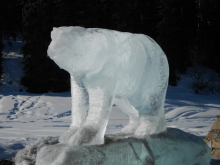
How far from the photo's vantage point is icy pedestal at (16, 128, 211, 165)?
167 centimetres

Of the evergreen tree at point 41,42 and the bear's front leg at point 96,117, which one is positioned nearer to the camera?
the bear's front leg at point 96,117

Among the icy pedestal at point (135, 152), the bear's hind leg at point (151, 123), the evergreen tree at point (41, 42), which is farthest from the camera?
the evergreen tree at point (41, 42)

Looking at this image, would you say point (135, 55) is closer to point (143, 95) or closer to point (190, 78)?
point (143, 95)

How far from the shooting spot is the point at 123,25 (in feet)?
35.3

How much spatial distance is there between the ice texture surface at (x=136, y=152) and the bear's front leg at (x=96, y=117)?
0.06 m

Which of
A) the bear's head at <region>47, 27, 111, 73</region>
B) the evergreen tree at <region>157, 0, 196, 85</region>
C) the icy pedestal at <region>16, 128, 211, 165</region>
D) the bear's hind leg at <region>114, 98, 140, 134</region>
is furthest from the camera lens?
the evergreen tree at <region>157, 0, 196, 85</region>

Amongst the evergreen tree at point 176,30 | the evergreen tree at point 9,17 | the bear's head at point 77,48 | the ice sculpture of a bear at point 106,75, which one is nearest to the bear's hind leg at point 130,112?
the ice sculpture of a bear at point 106,75

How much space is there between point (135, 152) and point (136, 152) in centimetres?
1

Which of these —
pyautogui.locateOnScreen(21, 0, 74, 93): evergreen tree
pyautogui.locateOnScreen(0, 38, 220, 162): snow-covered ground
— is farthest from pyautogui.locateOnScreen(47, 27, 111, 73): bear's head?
pyautogui.locateOnScreen(21, 0, 74, 93): evergreen tree

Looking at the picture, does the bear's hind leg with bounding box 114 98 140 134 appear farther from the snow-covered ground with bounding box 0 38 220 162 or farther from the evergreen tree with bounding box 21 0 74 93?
the evergreen tree with bounding box 21 0 74 93

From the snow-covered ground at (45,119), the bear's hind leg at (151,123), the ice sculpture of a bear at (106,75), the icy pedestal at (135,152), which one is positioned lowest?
the snow-covered ground at (45,119)

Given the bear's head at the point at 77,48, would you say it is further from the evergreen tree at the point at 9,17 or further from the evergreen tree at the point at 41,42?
the evergreen tree at the point at 9,17

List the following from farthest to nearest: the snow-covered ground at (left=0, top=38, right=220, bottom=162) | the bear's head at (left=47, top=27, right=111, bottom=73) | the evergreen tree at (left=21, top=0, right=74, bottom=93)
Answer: the evergreen tree at (left=21, top=0, right=74, bottom=93) → the snow-covered ground at (left=0, top=38, right=220, bottom=162) → the bear's head at (left=47, top=27, right=111, bottom=73)

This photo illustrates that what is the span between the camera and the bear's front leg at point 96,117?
1.71 metres
